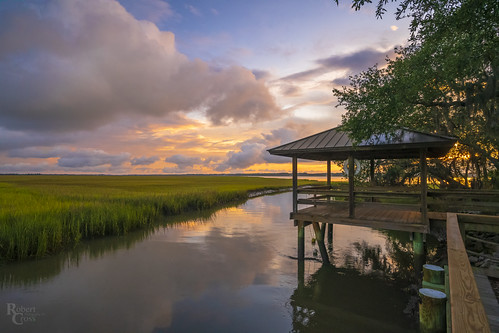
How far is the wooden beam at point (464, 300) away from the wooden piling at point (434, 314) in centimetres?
A: 78

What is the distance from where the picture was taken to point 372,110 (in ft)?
28.1

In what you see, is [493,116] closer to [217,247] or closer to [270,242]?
[270,242]

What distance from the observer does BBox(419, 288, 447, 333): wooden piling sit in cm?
338

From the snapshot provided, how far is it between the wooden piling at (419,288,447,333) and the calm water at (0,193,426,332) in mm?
2889

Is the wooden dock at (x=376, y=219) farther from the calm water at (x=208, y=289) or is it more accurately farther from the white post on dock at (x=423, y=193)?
the calm water at (x=208, y=289)

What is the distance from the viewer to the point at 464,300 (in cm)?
204

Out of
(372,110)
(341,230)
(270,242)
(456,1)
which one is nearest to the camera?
(456,1)

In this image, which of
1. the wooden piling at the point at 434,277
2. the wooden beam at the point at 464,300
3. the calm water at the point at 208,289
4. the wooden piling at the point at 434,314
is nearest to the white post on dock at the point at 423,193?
the calm water at the point at 208,289

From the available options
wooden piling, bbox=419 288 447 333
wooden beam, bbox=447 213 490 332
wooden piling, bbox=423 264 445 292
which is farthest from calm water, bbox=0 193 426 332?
wooden beam, bbox=447 213 490 332

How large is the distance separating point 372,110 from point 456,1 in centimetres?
337

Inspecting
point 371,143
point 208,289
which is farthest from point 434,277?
point 208,289

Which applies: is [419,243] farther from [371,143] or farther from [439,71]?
[439,71]

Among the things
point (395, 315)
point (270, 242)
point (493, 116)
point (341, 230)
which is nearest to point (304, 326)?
point (395, 315)

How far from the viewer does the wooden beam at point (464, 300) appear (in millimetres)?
1729
